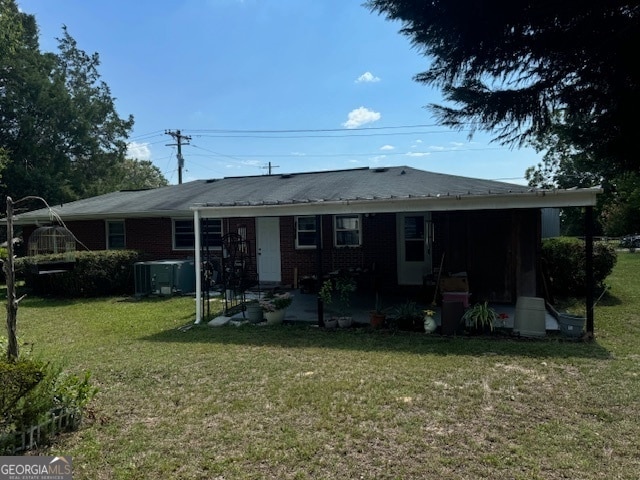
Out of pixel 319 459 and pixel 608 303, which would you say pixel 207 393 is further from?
pixel 608 303

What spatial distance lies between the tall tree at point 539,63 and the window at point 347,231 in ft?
31.2

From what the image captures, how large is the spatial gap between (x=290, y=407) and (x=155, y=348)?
3.28 meters

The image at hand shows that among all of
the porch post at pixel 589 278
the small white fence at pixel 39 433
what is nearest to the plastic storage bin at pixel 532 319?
the porch post at pixel 589 278

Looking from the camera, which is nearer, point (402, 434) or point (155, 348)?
point (402, 434)

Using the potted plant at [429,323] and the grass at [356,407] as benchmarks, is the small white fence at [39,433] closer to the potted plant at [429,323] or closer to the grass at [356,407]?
the grass at [356,407]

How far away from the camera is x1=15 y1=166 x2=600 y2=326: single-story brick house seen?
24.6ft

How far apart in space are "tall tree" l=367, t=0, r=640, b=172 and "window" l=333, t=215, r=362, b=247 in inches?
374

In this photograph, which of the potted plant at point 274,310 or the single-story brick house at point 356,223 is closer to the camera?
the single-story brick house at point 356,223

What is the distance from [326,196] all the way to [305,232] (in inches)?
137

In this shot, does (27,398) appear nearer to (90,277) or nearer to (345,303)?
(345,303)

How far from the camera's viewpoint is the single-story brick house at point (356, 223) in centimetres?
750

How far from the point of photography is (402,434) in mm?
3543

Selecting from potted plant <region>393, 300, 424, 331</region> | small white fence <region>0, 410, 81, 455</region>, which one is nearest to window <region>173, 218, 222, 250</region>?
potted plant <region>393, 300, 424, 331</region>

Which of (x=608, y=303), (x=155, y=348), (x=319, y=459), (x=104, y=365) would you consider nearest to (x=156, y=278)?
(x=155, y=348)
